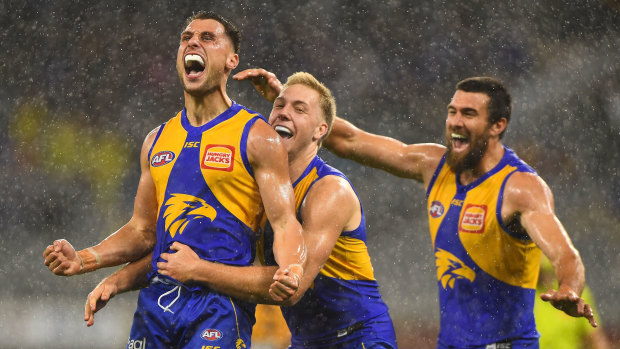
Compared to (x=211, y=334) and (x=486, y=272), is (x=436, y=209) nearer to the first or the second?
(x=486, y=272)

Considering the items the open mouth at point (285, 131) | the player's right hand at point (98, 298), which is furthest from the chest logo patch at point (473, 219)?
the player's right hand at point (98, 298)

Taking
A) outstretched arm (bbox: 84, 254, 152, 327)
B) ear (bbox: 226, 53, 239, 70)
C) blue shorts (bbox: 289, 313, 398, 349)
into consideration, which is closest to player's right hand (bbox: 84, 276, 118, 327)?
outstretched arm (bbox: 84, 254, 152, 327)

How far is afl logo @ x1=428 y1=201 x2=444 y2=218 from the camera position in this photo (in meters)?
4.27

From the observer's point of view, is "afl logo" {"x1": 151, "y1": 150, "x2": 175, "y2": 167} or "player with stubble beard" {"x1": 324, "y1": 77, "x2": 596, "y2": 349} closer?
"afl logo" {"x1": 151, "y1": 150, "x2": 175, "y2": 167}

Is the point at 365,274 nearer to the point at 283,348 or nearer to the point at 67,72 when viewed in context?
the point at 283,348

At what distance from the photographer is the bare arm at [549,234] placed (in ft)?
9.97

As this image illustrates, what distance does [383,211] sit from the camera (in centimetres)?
1091

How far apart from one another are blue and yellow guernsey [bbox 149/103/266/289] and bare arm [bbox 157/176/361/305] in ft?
0.23

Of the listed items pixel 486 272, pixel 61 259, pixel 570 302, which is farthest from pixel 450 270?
pixel 61 259

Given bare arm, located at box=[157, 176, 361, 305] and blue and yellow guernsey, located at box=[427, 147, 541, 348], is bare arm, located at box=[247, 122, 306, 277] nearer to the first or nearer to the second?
bare arm, located at box=[157, 176, 361, 305]

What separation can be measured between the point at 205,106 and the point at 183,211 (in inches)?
20.2

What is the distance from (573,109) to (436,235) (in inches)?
345

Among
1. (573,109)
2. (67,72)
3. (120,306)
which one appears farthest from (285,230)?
(573,109)

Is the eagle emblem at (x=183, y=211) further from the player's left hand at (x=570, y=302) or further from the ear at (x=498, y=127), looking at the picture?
the ear at (x=498, y=127)
